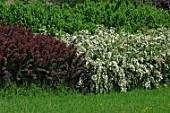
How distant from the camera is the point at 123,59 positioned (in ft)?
37.6

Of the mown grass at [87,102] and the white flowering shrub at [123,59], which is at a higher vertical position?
the white flowering shrub at [123,59]

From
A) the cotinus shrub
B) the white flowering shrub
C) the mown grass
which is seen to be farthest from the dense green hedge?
the mown grass

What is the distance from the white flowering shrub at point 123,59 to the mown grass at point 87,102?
0.36m

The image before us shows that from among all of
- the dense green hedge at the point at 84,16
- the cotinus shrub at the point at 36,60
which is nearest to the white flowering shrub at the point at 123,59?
the cotinus shrub at the point at 36,60

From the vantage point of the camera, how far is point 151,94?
10938mm

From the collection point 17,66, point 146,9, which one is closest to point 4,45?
point 17,66

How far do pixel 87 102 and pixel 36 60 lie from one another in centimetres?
138

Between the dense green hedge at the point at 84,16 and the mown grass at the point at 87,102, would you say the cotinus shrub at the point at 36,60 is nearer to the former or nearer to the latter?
the mown grass at the point at 87,102

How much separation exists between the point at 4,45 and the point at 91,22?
3.47 m

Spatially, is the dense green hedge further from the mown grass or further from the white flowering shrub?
the mown grass

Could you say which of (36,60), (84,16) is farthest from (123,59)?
(84,16)

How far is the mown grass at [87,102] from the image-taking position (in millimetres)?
9281

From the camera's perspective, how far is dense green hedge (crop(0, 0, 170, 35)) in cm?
1284

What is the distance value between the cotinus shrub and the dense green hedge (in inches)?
45.1
